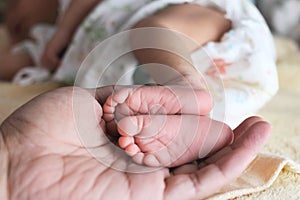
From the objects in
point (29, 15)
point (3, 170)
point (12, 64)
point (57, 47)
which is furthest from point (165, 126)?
point (29, 15)

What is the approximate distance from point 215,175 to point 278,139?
0.91 ft

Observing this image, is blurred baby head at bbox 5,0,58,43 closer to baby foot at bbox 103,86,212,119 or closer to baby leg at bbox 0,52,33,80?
baby leg at bbox 0,52,33,80

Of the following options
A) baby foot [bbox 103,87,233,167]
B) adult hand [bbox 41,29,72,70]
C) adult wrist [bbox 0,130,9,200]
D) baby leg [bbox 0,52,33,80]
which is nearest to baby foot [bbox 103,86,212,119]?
baby foot [bbox 103,87,233,167]

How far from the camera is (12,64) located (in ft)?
3.63

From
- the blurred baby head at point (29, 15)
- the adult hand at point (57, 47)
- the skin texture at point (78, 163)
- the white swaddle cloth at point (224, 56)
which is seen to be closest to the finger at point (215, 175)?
the skin texture at point (78, 163)

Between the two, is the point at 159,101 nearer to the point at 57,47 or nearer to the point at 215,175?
the point at 215,175

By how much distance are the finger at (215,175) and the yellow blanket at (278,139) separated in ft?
0.10

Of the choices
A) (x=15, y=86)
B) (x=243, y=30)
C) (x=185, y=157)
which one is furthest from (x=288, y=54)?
(x=185, y=157)

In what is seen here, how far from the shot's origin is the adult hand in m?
1.01

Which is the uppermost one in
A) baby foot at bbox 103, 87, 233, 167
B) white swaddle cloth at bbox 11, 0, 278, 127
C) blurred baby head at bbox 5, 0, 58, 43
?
baby foot at bbox 103, 87, 233, 167

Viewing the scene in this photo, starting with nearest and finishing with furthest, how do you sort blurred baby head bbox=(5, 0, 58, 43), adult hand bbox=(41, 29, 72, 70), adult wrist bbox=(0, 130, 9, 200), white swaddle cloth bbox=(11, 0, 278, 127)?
adult wrist bbox=(0, 130, 9, 200)
white swaddle cloth bbox=(11, 0, 278, 127)
adult hand bbox=(41, 29, 72, 70)
blurred baby head bbox=(5, 0, 58, 43)

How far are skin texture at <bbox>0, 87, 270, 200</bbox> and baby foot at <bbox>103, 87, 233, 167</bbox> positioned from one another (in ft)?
0.04

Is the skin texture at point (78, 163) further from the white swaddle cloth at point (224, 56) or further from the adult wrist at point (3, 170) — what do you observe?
the white swaddle cloth at point (224, 56)

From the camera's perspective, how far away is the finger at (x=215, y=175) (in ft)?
1.62
